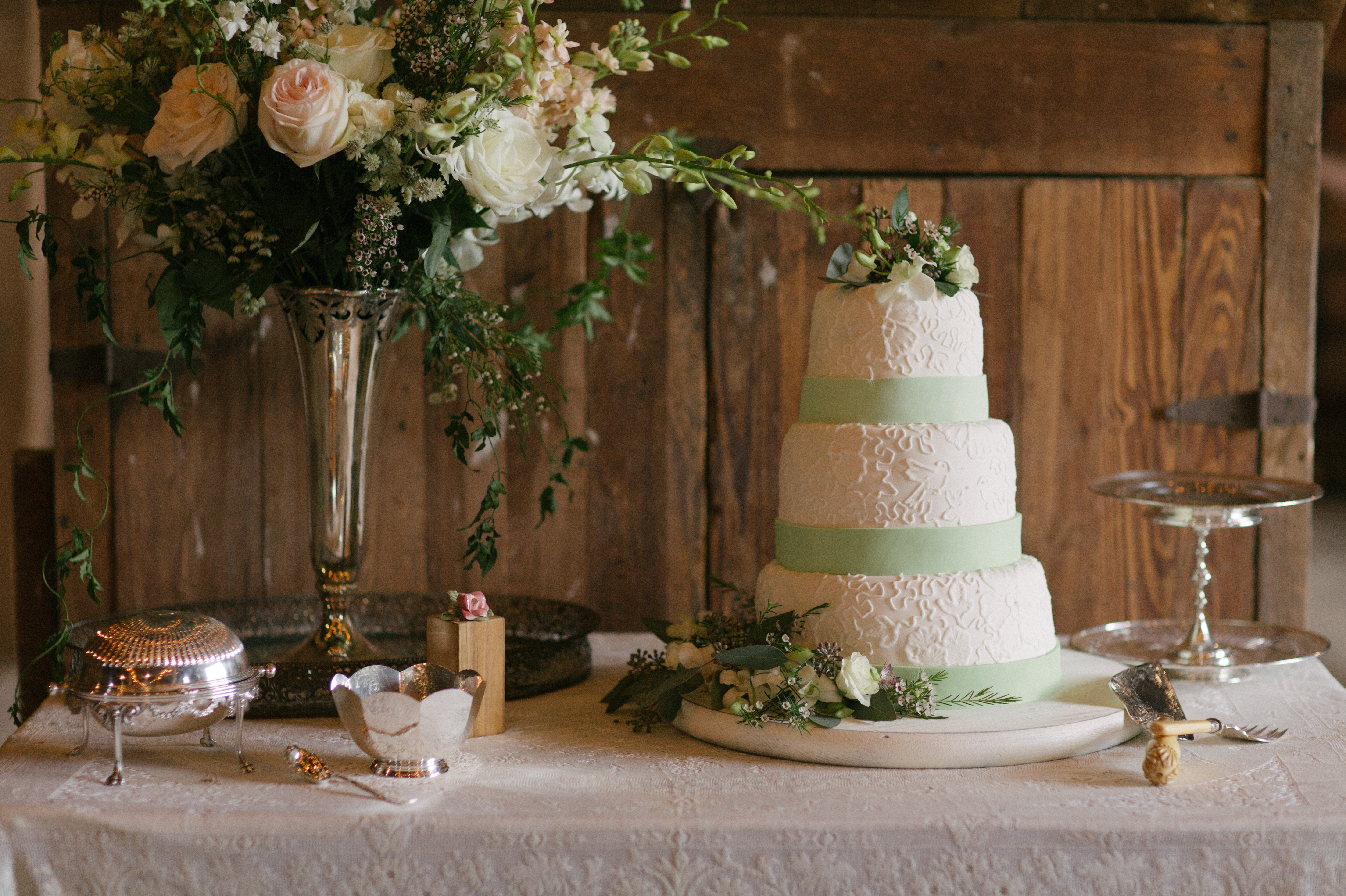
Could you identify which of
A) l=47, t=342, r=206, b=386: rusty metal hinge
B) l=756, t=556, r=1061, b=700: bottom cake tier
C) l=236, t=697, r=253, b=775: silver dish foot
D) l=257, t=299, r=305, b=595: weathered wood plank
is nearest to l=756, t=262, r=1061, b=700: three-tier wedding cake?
l=756, t=556, r=1061, b=700: bottom cake tier

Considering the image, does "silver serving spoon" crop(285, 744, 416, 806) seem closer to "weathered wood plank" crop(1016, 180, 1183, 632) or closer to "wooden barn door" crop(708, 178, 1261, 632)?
"wooden barn door" crop(708, 178, 1261, 632)

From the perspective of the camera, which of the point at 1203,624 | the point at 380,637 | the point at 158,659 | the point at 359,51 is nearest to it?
the point at 158,659

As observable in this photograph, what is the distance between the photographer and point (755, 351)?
1.75 m

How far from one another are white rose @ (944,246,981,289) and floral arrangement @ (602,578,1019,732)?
39cm

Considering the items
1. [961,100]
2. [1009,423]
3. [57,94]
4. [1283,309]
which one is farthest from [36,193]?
[1283,309]

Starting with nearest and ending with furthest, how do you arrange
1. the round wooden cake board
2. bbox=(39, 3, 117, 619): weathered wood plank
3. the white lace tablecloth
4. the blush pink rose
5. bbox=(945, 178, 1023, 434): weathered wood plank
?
the white lace tablecloth → the round wooden cake board → the blush pink rose → bbox=(39, 3, 117, 619): weathered wood plank → bbox=(945, 178, 1023, 434): weathered wood plank

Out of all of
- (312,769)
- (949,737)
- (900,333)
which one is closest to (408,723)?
(312,769)

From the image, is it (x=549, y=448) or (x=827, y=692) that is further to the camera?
(x=549, y=448)

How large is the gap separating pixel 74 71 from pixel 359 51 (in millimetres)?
346

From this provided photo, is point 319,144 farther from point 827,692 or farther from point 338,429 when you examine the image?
point 827,692

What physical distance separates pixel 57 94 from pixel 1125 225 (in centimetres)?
156

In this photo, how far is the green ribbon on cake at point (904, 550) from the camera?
1159mm

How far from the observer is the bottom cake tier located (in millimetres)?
1146

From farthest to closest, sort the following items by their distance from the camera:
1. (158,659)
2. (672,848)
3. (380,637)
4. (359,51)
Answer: (380,637)
(359,51)
(158,659)
(672,848)
